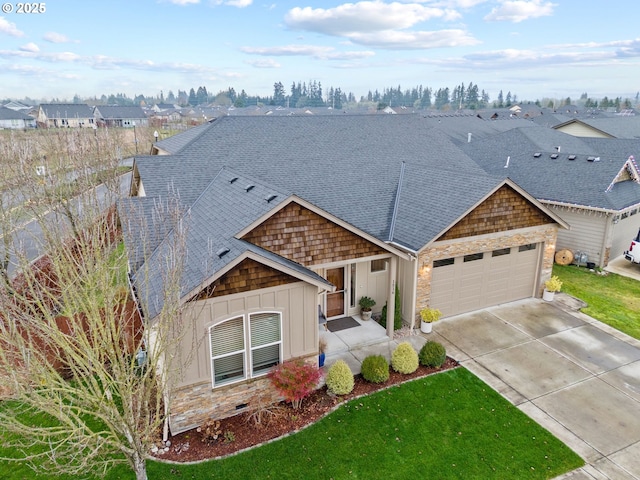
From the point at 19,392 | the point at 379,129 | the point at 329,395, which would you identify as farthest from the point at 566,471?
the point at 379,129

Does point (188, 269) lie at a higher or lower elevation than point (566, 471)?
higher

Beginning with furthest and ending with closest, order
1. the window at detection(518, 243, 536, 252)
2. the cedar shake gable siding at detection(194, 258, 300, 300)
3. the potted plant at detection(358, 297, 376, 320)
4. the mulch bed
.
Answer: the window at detection(518, 243, 536, 252) → the potted plant at detection(358, 297, 376, 320) → the cedar shake gable siding at detection(194, 258, 300, 300) → the mulch bed

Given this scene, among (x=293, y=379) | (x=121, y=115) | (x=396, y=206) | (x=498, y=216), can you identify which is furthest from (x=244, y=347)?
(x=121, y=115)

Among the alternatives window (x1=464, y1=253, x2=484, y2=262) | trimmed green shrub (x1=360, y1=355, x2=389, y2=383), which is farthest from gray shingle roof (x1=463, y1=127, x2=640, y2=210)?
trimmed green shrub (x1=360, y1=355, x2=389, y2=383)

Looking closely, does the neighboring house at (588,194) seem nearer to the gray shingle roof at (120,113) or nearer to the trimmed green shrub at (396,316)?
the trimmed green shrub at (396,316)

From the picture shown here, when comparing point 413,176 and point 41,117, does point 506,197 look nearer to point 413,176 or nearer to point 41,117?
point 413,176

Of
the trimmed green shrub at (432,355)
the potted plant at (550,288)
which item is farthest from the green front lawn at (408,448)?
the potted plant at (550,288)

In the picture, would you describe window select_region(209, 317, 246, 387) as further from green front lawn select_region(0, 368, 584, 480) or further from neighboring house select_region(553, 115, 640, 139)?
neighboring house select_region(553, 115, 640, 139)
